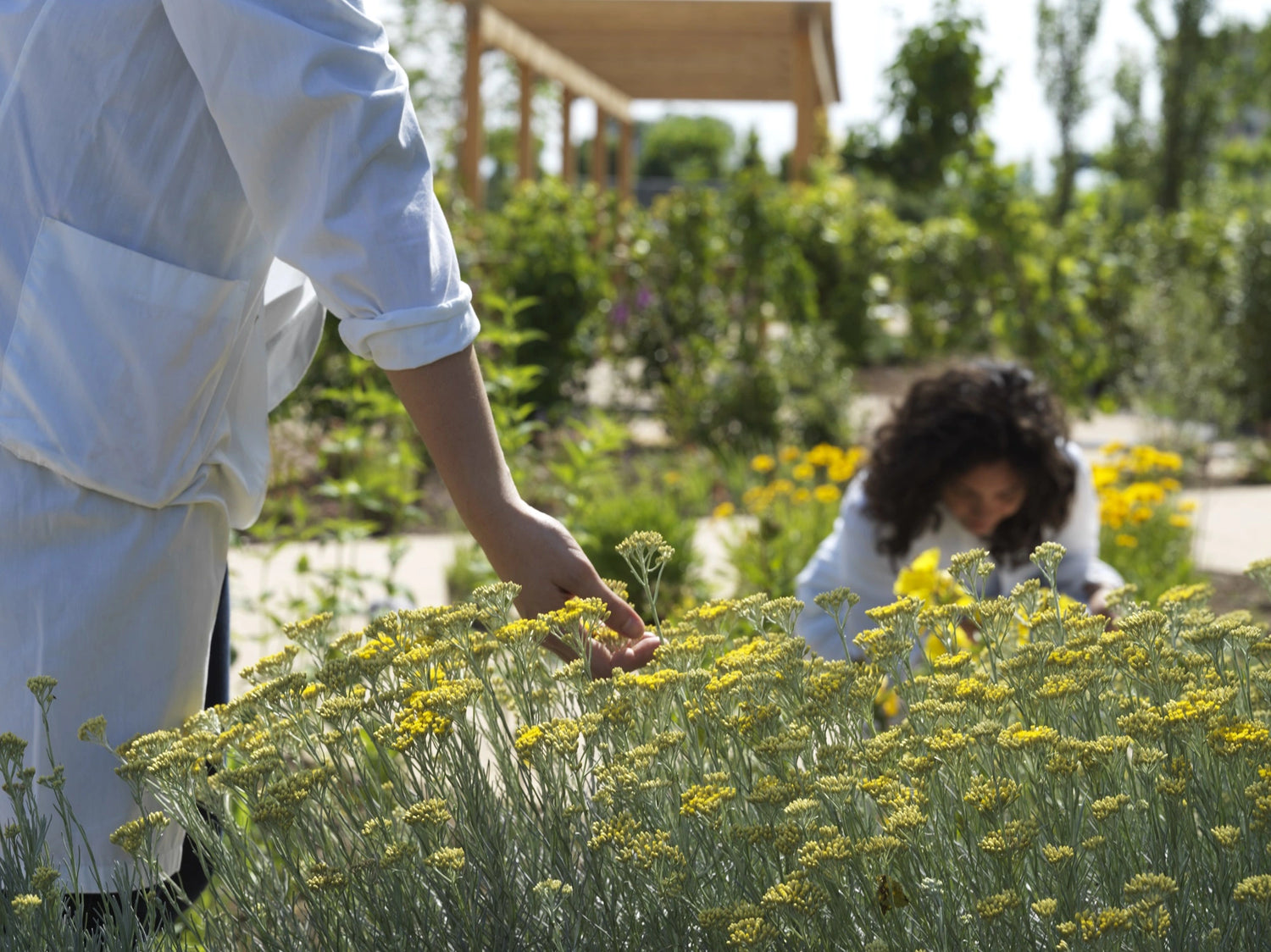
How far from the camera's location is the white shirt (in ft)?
3.70

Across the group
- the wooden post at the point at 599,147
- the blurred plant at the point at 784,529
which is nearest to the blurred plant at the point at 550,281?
the blurred plant at the point at 784,529

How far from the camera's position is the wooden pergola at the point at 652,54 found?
32.0 ft

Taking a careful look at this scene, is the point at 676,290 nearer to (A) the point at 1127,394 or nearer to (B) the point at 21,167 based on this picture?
(A) the point at 1127,394

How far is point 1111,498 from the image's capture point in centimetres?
392

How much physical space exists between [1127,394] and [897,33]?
361cm

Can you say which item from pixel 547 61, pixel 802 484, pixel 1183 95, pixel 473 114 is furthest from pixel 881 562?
pixel 1183 95

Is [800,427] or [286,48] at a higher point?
[286,48]

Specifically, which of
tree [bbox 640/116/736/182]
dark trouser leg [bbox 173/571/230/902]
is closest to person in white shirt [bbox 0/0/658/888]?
dark trouser leg [bbox 173/571/230/902]

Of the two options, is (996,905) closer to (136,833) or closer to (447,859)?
(447,859)

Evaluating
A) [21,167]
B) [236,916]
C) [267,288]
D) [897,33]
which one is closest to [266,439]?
[267,288]

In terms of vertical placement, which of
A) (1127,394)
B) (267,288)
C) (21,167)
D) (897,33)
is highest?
(897,33)

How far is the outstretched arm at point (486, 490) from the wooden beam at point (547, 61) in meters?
8.95

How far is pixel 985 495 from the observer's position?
2.93 m

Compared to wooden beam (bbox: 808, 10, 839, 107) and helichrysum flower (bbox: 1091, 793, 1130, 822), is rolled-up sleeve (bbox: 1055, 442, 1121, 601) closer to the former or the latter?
helichrysum flower (bbox: 1091, 793, 1130, 822)
